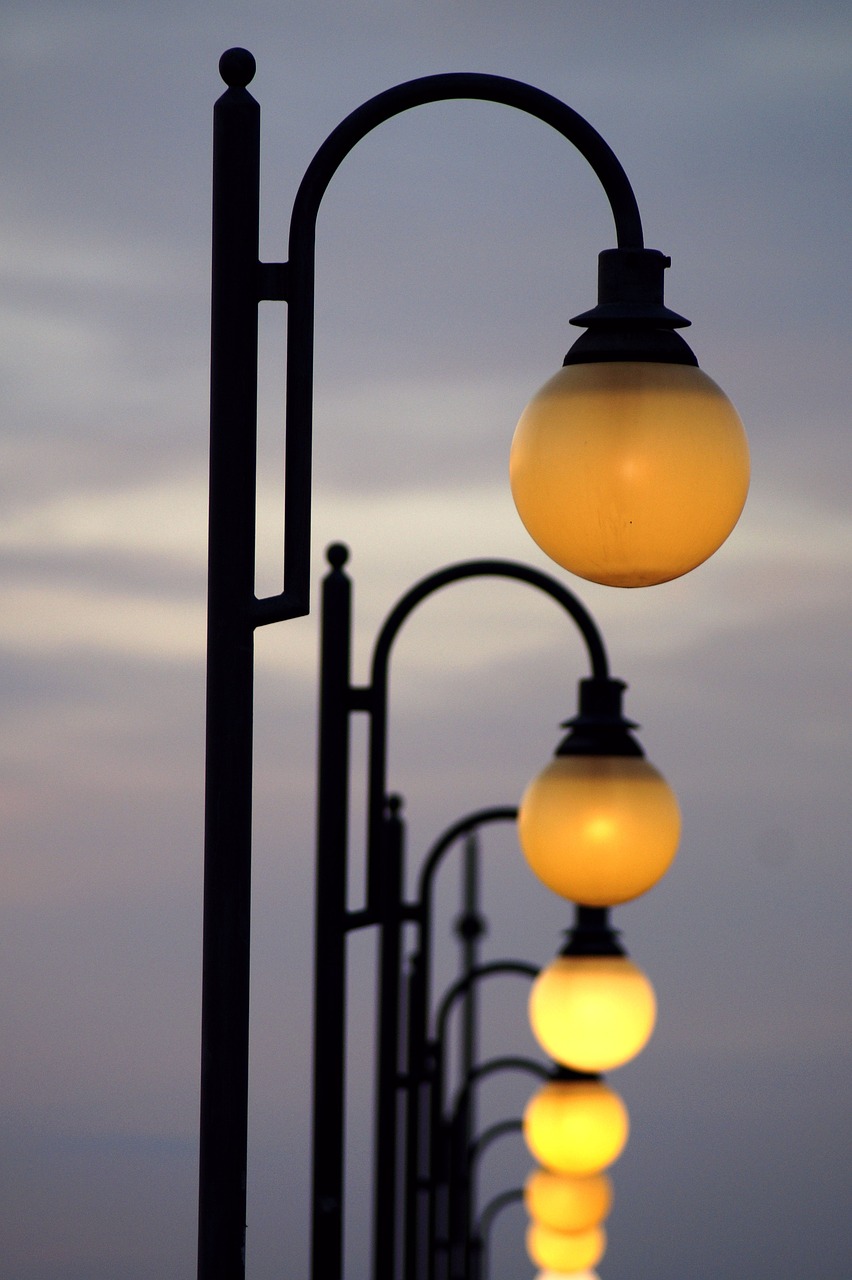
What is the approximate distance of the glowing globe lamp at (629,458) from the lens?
15.0 ft

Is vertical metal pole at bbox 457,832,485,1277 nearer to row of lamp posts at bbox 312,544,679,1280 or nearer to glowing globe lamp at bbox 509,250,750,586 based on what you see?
row of lamp posts at bbox 312,544,679,1280

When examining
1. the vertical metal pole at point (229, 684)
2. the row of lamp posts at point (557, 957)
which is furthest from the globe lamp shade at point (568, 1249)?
the vertical metal pole at point (229, 684)

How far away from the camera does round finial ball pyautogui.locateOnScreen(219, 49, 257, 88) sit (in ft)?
14.9

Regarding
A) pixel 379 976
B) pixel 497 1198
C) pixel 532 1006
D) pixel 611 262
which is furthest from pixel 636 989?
pixel 497 1198

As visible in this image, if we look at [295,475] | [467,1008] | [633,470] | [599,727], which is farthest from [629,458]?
[467,1008]

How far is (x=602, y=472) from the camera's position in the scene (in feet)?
15.0

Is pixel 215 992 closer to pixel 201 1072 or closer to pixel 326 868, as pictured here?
pixel 201 1072

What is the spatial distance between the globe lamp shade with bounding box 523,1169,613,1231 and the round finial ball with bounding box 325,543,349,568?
14.9ft

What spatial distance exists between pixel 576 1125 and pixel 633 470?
23.9 ft

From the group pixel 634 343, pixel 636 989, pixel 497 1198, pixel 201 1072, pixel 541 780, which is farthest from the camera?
pixel 497 1198

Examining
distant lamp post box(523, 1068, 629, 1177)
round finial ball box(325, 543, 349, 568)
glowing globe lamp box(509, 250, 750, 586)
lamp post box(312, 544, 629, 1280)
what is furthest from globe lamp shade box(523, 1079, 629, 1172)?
glowing globe lamp box(509, 250, 750, 586)

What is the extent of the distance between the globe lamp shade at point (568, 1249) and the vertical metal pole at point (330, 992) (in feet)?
13.9

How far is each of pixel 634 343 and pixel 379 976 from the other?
5807mm

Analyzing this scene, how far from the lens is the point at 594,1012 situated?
9438 mm
